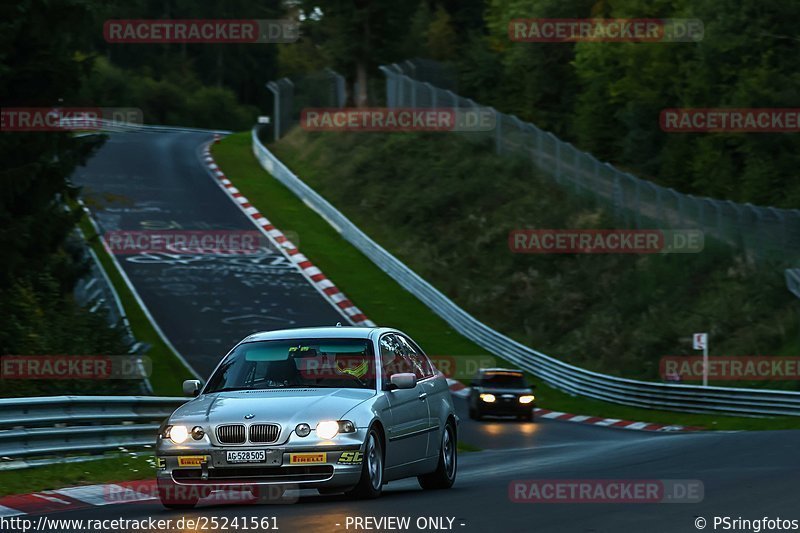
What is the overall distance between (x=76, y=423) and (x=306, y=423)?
240 inches

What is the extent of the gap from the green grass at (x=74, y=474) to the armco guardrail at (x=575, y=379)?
17155 mm

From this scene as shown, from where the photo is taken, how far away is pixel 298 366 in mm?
12148

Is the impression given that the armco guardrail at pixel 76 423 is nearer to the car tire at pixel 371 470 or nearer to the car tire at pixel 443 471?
the car tire at pixel 443 471

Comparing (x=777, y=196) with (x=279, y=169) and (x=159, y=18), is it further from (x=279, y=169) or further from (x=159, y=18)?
(x=159, y=18)

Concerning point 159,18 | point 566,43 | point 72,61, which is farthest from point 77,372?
point 159,18

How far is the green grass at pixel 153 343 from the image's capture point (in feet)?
100

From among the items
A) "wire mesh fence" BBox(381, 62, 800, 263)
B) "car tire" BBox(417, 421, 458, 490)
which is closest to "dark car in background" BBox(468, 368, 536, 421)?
"wire mesh fence" BBox(381, 62, 800, 263)

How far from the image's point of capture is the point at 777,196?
163ft

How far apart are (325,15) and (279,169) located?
1107cm
